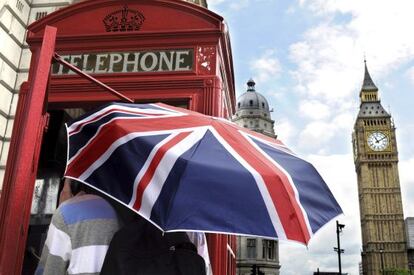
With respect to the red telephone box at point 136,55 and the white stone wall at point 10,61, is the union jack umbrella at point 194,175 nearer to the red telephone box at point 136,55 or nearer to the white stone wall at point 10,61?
the red telephone box at point 136,55

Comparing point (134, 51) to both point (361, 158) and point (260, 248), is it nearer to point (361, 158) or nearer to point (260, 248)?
point (260, 248)

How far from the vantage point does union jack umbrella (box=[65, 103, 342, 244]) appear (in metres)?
1.56

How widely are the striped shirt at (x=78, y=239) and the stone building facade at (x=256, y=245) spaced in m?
41.1

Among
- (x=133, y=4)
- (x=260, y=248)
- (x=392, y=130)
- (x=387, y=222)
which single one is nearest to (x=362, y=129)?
(x=392, y=130)

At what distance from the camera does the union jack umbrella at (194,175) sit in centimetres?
156

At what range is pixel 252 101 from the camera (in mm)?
67812

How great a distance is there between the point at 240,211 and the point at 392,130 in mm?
90282

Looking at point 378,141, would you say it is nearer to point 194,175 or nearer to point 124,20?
point 124,20

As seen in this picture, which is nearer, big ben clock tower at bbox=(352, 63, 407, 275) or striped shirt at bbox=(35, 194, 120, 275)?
striped shirt at bbox=(35, 194, 120, 275)

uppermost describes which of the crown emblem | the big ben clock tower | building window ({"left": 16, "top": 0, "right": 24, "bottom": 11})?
the big ben clock tower

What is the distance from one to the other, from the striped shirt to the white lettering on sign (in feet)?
5.32

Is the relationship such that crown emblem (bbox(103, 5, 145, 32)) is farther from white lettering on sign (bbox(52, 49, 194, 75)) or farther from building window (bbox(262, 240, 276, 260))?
building window (bbox(262, 240, 276, 260))

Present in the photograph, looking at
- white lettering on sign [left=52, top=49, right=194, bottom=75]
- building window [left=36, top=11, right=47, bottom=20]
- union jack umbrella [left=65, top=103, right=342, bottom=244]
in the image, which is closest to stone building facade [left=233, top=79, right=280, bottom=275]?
building window [left=36, top=11, right=47, bottom=20]

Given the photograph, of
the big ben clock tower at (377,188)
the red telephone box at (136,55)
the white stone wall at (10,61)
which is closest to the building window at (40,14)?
the white stone wall at (10,61)
